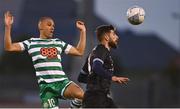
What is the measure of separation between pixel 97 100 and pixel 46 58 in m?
0.94

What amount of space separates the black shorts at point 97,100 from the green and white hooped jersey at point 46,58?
50 cm

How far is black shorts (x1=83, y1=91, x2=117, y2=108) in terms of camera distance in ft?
30.9

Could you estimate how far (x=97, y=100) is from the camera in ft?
30.9

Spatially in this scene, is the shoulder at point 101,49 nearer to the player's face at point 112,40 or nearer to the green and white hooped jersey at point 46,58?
the player's face at point 112,40

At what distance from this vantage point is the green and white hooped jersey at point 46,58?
32.0 ft

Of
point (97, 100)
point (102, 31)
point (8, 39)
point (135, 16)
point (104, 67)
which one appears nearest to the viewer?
point (97, 100)

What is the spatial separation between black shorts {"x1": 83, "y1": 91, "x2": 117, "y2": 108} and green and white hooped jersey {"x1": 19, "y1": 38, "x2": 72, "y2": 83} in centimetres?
50

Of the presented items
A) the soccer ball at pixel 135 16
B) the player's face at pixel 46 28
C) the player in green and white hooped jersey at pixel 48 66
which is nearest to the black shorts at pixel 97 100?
the player in green and white hooped jersey at pixel 48 66

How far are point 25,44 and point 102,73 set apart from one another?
4.01ft

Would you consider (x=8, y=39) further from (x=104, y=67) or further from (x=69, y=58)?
(x=69, y=58)

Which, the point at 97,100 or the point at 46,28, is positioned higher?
the point at 46,28

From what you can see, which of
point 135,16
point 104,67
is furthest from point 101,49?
point 135,16

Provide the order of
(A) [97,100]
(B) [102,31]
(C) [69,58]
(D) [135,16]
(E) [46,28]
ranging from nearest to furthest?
(A) [97,100] → (B) [102,31] → (E) [46,28] → (D) [135,16] → (C) [69,58]

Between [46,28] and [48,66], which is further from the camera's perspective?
[46,28]
